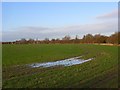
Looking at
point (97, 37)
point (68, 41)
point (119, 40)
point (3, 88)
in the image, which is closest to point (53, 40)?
point (68, 41)

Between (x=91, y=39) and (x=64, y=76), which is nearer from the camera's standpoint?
(x=64, y=76)

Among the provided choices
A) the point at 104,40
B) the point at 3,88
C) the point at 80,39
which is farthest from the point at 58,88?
→ the point at 80,39

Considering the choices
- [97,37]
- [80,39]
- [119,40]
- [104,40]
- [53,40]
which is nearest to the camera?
[119,40]

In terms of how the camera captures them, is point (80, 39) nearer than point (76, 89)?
No

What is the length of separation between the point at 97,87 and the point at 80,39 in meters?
159

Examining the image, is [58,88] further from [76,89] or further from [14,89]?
[14,89]

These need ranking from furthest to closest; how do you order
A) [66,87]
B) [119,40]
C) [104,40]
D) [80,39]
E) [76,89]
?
[80,39]
[104,40]
[119,40]
[66,87]
[76,89]

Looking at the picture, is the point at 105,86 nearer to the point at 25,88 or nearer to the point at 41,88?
the point at 41,88

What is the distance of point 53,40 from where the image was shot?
188 m

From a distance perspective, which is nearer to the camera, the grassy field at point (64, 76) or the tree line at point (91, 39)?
the grassy field at point (64, 76)

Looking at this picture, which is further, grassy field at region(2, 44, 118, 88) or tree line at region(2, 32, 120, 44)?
tree line at region(2, 32, 120, 44)

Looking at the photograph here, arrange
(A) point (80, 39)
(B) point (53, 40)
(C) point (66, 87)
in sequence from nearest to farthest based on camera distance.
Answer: (C) point (66, 87) → (A) point (80, 39) → (B) point (53, 40)

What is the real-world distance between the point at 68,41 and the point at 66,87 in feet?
541

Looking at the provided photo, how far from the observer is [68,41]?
17512 cm
